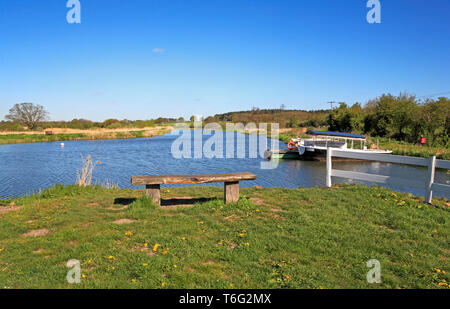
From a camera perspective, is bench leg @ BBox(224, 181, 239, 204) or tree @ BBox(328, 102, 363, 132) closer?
bench leg @ BBox(224, 181, 239, 204)

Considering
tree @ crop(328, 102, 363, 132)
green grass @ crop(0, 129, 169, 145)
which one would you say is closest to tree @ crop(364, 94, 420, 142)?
tree @ crop(328, 102, 363, 132)

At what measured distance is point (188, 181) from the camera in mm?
7316

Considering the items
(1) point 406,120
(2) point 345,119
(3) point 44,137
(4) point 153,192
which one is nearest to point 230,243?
(4) point 153,192

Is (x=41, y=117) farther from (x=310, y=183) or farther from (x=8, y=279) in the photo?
(x=8, y=279)

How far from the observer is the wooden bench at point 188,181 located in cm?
725

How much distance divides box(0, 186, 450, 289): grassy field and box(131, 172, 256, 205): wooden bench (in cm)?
29

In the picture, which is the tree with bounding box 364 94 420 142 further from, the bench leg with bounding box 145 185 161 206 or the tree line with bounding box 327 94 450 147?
the bench leg with bounding box 145 185 161 206

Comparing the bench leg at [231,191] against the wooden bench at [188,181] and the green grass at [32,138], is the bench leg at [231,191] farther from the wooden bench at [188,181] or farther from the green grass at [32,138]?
the green grass at [32,138]

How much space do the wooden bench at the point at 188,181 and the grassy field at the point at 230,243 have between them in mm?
287

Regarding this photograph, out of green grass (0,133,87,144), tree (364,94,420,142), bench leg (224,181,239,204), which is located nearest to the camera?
bench leg (224,181,239,204)

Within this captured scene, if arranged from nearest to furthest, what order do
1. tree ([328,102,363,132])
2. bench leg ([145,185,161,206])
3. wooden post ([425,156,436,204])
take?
1. bench leg ([145,185,161,206])
2. wooden post ([425,156,436,204])
3. tree ([328,102,363,132])

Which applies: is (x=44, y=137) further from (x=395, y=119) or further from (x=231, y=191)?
(x=395, y=119)

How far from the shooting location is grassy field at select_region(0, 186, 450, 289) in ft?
13.0

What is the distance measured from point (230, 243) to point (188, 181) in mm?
2563
